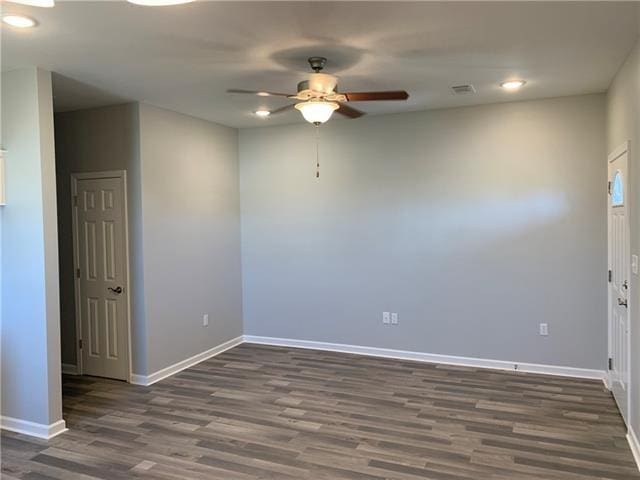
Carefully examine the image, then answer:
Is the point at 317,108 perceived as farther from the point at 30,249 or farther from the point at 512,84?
the point at 30,249

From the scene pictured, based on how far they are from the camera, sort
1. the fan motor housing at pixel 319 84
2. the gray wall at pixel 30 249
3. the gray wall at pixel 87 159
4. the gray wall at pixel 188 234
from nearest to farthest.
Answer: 1. the fan motor housing at pixel 319 84
2. the gray wall at pixel 30 249
3. the gray wall at pixel 87 159
4. the gray wall at pixel 188 234

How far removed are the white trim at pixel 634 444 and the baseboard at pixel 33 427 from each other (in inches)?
155

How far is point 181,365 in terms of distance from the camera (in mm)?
5098

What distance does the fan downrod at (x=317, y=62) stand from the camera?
10.9 ft

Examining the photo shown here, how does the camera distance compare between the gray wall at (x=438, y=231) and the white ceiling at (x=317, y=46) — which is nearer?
the white ceiling at (x=317, y=46)

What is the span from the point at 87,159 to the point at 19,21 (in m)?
2.33

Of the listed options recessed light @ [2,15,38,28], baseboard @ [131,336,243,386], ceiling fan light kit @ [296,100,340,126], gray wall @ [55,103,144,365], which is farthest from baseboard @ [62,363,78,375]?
ceiling fan light kit @ [296,100,340,126]

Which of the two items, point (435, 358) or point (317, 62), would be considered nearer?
point (317, 62)

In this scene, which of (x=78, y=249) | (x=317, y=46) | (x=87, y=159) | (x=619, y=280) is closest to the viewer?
(x=317, y=46)

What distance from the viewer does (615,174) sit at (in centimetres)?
398

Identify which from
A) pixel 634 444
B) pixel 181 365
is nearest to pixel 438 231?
pixel 634 444

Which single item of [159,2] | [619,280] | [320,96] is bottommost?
[619,280]

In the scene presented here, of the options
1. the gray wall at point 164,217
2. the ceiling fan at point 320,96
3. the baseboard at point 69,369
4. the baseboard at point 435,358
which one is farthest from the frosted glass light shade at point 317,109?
the baseboard at point 69,369

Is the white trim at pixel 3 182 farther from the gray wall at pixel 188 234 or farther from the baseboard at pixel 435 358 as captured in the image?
the baseboard at pixel 435 358
